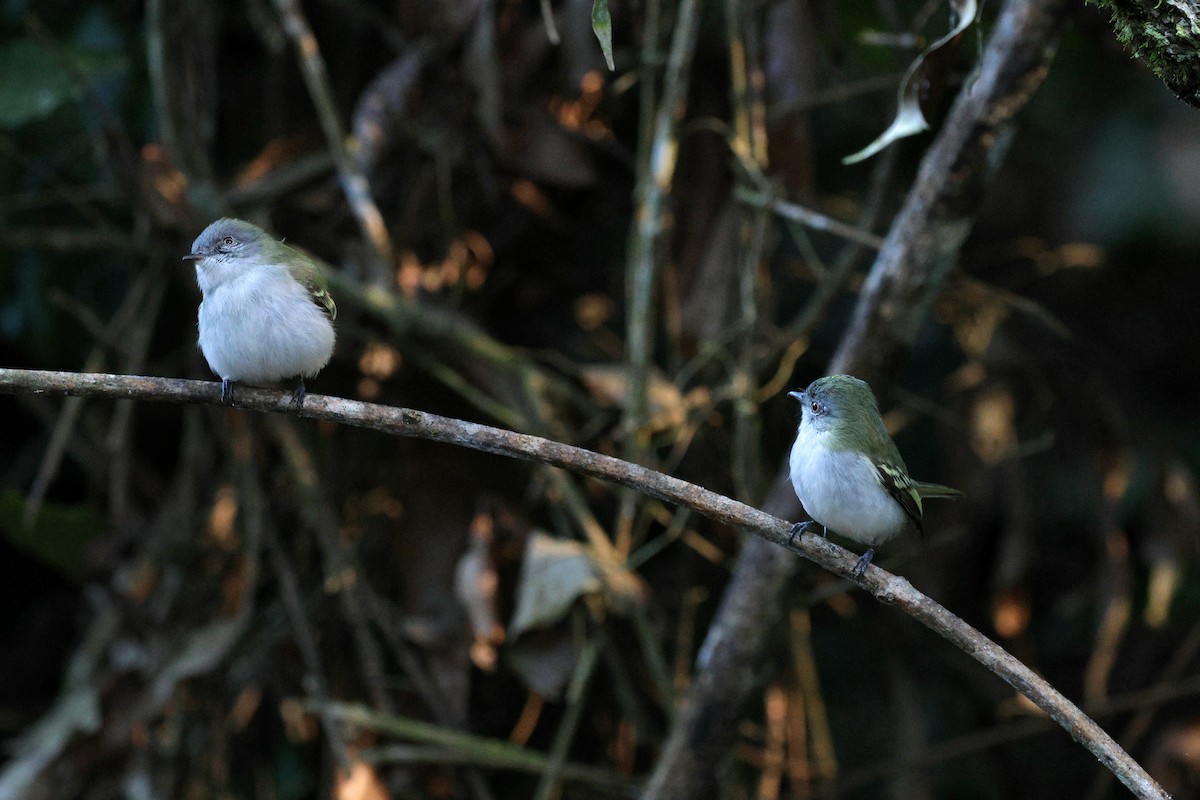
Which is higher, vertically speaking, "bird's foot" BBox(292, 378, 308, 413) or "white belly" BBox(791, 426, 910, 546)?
"bird's foot" BBox(292, 378, 308, 413)

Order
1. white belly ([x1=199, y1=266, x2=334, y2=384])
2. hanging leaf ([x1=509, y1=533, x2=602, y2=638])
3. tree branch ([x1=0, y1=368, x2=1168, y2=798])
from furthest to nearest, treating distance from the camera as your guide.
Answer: hanging leaf ([x1=509, y1=533, x2=602, y2=638])
white belly ([x1=199, y1=266, x2=334, y2=384])
tree branch ([x1=0, y1=368, x2=1168, y2=798])

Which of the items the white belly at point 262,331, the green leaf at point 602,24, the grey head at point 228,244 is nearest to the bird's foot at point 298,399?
the white belly at point 262,331

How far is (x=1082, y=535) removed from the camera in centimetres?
605

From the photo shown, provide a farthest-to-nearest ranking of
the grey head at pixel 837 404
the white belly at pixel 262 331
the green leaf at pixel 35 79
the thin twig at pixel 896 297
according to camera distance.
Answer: the green leaf at pixel 35 79, the thin twig at pixel 896 297, the grey head at pixel 837 404, the white belly at pixel 262 331

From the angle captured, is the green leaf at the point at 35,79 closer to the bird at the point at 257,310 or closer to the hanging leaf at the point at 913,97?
the bird at the point at 257,310

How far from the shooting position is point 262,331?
3205 mm

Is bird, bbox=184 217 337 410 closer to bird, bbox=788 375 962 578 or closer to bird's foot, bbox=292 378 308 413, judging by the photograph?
bird's foot, bbox=292 378 308 413

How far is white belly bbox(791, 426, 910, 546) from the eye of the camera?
127 inches

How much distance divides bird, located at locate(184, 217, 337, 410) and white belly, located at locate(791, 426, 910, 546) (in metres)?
1.35

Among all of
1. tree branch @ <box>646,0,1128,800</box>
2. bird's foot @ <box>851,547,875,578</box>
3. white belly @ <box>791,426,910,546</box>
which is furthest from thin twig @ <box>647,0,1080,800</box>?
bird's foot @ <box>851,547,875,578</box>

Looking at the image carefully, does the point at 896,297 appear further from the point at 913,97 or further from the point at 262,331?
the point at 262,331

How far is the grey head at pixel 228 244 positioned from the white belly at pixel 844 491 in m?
1.67

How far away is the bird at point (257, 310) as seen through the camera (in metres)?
3.20

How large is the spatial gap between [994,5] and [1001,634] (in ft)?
8.63
